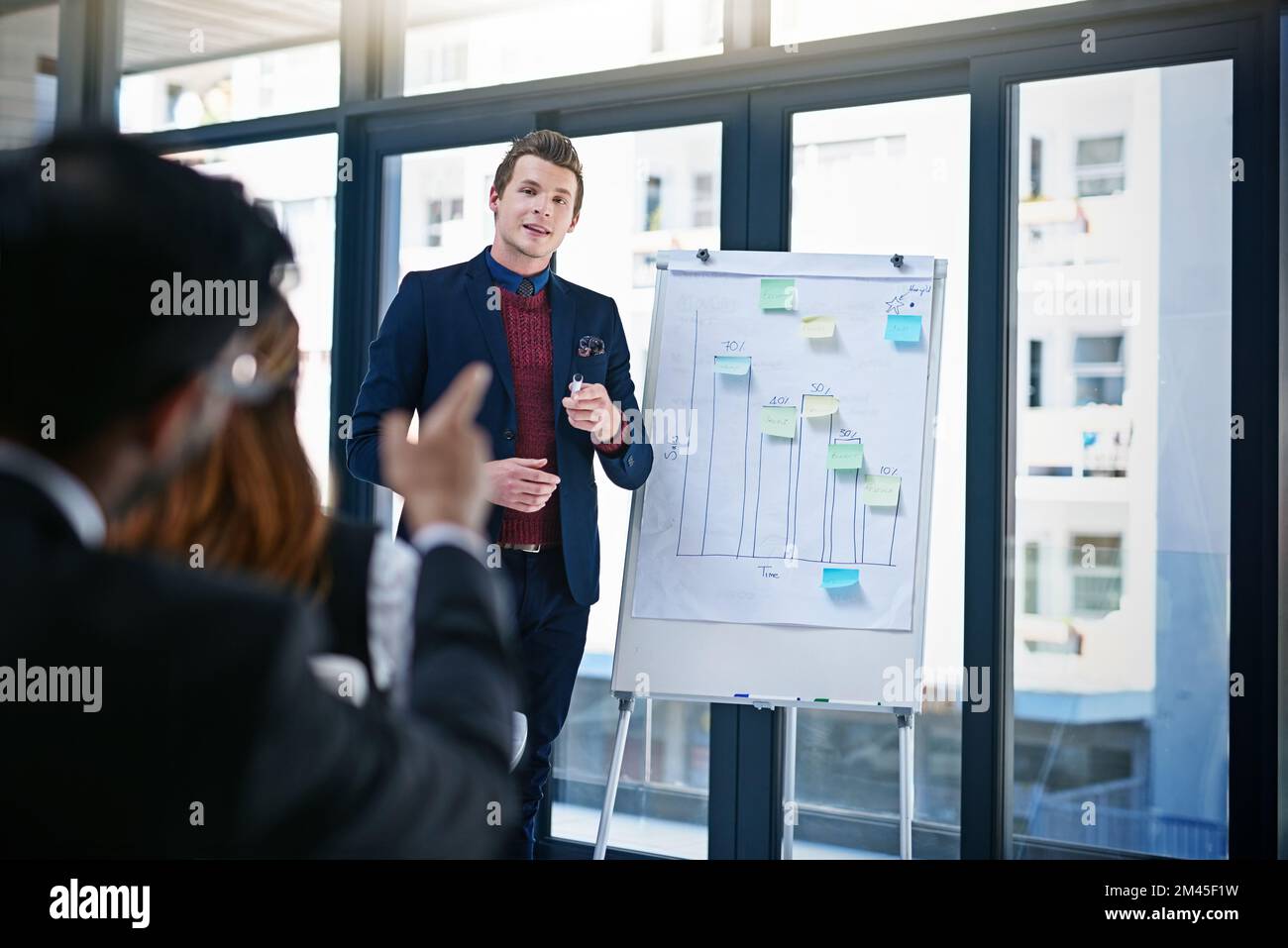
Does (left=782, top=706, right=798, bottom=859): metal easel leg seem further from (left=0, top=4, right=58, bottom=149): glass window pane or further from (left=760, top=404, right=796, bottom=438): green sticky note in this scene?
(left=0, top=4, right=58, bottom=149): glass window pane

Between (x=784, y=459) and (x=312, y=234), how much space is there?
1.88 m

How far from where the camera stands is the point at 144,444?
940mm

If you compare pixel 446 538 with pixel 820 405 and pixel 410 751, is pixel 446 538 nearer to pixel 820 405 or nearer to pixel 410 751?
pixel 410 751

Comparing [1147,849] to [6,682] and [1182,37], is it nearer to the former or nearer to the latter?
[1182,37]

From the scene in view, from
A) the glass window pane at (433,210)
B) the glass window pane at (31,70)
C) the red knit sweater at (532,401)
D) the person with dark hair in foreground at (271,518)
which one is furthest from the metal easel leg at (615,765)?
the glass window pane at (31,70)

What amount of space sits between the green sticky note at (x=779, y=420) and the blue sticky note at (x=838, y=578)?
12.6 inches

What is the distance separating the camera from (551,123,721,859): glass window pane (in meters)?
3.15

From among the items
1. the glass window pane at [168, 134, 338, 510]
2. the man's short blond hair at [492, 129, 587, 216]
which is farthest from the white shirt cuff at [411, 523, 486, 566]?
the glass window pane at [168, 134, 338, 510]

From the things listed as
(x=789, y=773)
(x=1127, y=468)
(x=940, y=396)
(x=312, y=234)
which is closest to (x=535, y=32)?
(x=312, y=234)

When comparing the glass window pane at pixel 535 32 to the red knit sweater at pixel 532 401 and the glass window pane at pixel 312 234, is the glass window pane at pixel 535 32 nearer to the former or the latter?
the glass window pane at pixel 312 234

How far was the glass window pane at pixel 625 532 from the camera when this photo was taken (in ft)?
10.3

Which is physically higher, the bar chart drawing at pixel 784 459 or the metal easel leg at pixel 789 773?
the bar chart drawing at pixel 784 459
